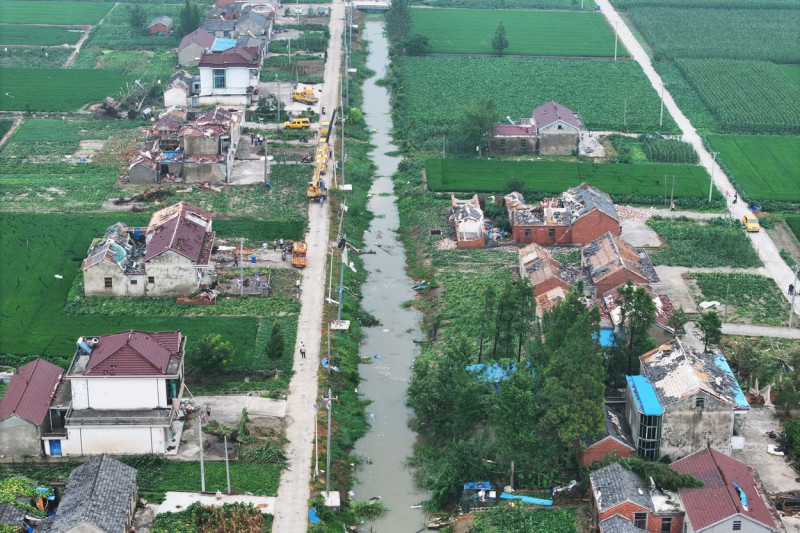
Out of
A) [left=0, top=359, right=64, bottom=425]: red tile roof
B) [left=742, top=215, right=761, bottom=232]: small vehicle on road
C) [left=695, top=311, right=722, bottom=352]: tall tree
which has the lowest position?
[left=0, top=359, right=64, bottom=425]: red tile roof

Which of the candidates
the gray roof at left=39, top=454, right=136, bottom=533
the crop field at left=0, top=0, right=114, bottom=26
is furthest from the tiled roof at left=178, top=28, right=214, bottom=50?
the gray roof at left=39, top=454, right=136, bottom=533

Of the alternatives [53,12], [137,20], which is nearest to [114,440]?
[137,20]

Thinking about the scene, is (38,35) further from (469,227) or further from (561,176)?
(469,227)

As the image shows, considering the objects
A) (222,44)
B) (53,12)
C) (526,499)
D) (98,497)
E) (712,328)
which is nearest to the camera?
(98,497)

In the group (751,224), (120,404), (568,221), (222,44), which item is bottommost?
(120,404)

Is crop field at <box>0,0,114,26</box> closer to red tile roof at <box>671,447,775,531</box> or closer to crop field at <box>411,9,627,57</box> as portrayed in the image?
crop field at <box>411,9,627,57</box>

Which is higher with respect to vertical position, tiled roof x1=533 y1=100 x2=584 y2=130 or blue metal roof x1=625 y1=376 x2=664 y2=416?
tiled roof x1=533 y1=100 x2=584 y2=130
